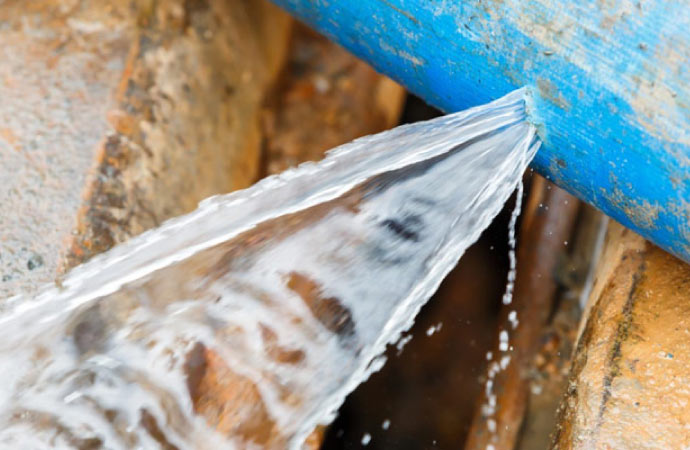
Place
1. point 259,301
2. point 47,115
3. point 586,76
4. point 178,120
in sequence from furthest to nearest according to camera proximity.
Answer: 1. point 178,120
2. point 47,115
3. point 259,301
4. point 586,76

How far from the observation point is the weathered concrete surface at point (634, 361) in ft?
4.15

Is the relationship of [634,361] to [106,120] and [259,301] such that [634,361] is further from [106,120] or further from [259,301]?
[106,120]

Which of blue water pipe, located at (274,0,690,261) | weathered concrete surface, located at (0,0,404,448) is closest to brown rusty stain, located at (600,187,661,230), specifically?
blue water pipe, located at (274,0,690,261)

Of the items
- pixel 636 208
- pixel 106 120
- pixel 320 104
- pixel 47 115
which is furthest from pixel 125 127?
pixel 636 208

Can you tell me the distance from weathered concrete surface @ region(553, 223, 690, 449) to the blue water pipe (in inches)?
6.1

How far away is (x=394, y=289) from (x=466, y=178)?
0.79 ft

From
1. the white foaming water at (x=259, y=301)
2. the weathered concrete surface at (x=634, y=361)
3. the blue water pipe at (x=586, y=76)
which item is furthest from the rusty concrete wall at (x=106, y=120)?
the weathered concrete surface at (x=634, y=361)

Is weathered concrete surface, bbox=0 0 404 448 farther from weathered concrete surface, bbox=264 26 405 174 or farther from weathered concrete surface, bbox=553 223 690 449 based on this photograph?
weathered concrete surface, bbox=553 223 690 449

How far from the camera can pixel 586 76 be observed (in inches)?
45.6

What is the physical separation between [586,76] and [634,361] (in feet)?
1.77

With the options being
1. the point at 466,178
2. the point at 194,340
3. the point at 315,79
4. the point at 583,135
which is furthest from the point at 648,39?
the point at 315,79

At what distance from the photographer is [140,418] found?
1292 mm

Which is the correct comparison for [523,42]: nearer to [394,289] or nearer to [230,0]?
[394,289]

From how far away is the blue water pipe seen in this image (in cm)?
110
